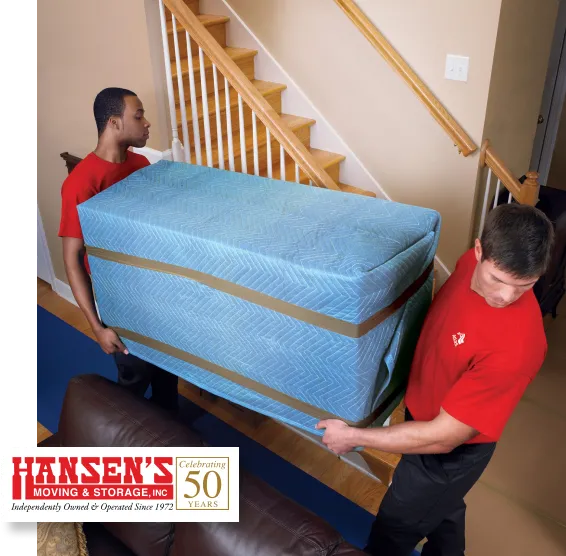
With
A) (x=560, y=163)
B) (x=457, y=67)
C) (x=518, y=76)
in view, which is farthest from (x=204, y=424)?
(x=560, y=163)

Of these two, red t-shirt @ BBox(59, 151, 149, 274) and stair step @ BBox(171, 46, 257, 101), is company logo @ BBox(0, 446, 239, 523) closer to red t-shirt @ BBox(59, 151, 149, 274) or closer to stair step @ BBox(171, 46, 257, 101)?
red t-shirt @ BBox(59, 151, 149, 274)

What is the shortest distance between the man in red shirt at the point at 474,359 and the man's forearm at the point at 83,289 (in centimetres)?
91

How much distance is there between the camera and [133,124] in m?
2.02

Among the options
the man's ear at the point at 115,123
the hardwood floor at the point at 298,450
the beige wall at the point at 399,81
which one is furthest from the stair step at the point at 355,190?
the man's ear at the point at 115,123

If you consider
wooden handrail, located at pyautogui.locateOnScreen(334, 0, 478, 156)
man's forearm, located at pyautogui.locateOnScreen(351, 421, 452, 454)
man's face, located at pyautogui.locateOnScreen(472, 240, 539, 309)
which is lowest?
man's forearm, located at pyautogui.locateOnScreen(351, 421, 452, 454)

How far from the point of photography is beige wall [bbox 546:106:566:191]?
18.9 ft

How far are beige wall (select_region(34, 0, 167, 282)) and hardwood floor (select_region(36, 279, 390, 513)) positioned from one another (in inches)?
53.6

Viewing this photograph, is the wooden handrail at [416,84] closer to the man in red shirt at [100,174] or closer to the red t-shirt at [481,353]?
the man in red shirt at [100,174]

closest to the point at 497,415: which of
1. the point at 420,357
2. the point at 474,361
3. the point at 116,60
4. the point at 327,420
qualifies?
the point at 474,361

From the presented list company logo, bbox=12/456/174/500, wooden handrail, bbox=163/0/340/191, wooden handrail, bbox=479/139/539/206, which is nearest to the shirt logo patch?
company logo, bbox=12/456/174/500

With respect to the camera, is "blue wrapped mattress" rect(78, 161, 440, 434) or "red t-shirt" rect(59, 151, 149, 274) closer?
"blue wrapped mattress" rect(78, 161, 440, 434)

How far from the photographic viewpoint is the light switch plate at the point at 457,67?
10.6ft

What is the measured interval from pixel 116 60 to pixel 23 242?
1.44 metres

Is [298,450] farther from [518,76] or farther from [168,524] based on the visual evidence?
[518,76]
